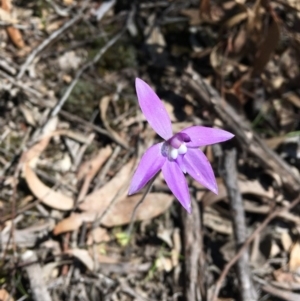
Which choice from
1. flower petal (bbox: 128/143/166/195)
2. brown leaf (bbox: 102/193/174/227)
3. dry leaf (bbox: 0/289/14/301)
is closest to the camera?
flower petal (bbox: 128/143/166/195)

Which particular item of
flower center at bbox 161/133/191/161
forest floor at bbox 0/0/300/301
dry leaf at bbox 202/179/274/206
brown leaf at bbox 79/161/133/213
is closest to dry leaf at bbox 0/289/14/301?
forest floor at bbox 0/0/300/301

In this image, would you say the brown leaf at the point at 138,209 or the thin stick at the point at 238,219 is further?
the brown leaf at the point at 138,209

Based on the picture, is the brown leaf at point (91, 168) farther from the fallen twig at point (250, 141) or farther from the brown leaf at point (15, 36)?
the brown leaf at point (15, 36)

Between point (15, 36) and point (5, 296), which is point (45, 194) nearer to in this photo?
point (5, 296)

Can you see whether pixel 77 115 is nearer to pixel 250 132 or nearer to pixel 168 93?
pixel 168 93

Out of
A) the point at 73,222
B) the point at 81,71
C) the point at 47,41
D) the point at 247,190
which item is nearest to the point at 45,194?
the point at 73,222

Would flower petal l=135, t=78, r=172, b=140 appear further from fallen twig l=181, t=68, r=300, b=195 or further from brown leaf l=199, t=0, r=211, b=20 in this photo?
brown leaf l=199, t=0, r=211, b=20

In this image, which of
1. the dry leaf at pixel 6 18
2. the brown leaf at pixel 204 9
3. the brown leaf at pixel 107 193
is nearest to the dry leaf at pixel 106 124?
the brown leaf at pixel 107 193
